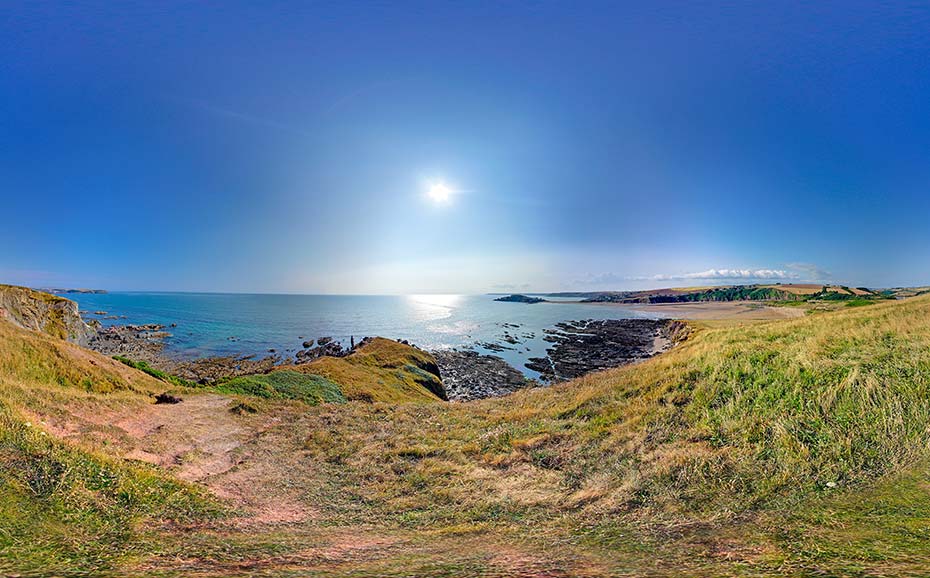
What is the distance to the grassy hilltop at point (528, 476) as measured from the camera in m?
5.14

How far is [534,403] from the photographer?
18406 mm

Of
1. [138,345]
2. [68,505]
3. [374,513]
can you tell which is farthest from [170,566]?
[138,345]

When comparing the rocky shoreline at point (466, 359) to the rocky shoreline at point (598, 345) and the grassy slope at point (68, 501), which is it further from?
the grassy slope at point (68, 501)

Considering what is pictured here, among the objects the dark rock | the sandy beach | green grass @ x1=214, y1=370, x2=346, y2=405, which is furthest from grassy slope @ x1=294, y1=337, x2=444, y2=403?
the sandy beach

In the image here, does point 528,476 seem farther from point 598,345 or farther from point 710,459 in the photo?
point 598,345

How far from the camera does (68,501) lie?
6492mm

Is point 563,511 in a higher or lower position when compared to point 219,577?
lower

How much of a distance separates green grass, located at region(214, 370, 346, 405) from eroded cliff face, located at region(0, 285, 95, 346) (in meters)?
16.0

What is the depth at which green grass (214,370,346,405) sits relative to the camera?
22.4m

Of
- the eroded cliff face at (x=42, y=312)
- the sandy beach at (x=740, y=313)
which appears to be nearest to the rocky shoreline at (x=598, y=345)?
the sandy beach at (x=740, y=313)

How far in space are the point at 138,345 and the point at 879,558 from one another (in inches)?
3123

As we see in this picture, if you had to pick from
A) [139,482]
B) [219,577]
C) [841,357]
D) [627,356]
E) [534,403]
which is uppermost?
[841,357]

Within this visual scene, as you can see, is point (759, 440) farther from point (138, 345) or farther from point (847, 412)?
point (138, 345)

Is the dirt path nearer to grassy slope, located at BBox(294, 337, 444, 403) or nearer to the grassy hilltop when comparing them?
the grassy hilltop
